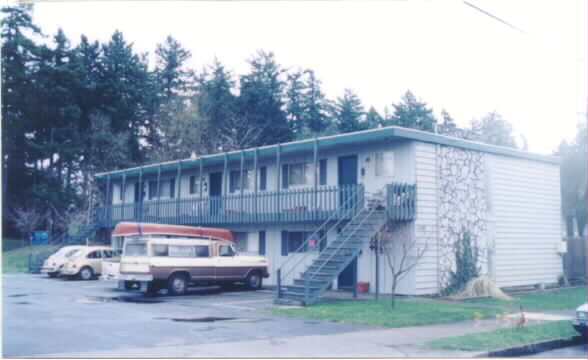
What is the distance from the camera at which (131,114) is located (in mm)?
48219

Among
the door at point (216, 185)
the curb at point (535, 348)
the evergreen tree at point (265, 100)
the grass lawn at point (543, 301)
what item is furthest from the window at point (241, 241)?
the evergreen tree at point (265, 100)

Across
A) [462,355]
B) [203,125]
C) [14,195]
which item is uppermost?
[203,125]

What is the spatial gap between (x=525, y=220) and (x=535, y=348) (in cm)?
1460

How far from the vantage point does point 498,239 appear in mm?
23703

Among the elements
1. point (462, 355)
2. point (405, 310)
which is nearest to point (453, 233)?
point (405, 310)

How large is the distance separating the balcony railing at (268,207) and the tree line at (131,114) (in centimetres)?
910

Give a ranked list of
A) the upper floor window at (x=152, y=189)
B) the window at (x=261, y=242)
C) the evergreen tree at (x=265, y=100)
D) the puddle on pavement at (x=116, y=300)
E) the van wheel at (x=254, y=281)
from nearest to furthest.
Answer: the puddle on pavement at (x=116, y=300) < the van wheel at (x=254, y=281) < the window at (x=261, y=242) < the upper floor window at (x=152, y=189) < the evergreen tree at (x=265, y=100)

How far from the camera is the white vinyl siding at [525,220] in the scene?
2384 cm

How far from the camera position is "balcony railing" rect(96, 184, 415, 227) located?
67.6ft

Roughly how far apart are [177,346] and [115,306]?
6991 mm

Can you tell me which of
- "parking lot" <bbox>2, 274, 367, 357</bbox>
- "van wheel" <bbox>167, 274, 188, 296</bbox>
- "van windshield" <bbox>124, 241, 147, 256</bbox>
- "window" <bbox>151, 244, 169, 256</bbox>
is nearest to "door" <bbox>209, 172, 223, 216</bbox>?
"van wheel" <bbox>167, 274, 188, 296</bbox>

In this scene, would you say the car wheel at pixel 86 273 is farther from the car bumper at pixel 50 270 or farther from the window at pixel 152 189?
the window at pixel 152 189

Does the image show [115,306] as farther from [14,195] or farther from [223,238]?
[14,195]

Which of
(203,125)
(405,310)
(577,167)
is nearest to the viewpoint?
(405,310)
